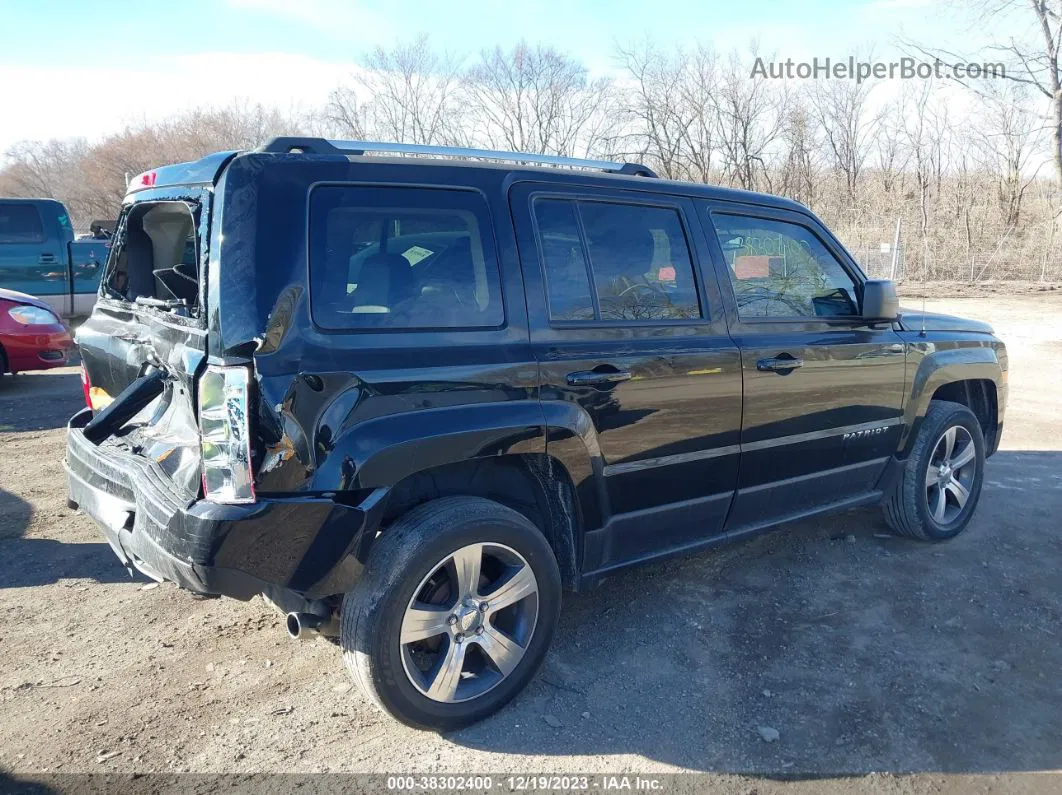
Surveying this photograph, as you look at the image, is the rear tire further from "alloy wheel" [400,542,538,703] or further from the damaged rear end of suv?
the damaged rear end of suv

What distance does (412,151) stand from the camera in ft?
9.78

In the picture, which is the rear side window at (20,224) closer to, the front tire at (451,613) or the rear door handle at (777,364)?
the front tire at (451,613)

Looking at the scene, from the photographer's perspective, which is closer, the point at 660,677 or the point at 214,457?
the point at 214,457

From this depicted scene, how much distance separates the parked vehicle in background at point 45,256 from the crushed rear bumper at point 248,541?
10.4 m

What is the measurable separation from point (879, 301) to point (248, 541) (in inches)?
126

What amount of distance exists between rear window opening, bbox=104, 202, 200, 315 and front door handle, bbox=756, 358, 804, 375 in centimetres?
245

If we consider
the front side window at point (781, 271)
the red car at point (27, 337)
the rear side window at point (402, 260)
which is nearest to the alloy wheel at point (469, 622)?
the rear side window at point (402, 260)

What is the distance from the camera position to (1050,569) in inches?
172

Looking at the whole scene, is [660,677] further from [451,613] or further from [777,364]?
[777,364]

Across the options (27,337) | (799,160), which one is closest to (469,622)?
(27,337)

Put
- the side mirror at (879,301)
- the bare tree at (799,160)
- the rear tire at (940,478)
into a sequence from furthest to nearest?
1. the bare tree at (799,160)
2. the rear tire at (940,478)
3. the side mirror at (879,301)

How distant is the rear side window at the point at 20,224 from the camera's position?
11594 millimetres

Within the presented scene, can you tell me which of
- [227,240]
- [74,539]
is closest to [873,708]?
[227,240]

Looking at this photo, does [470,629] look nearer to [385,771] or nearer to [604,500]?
[385,771]
